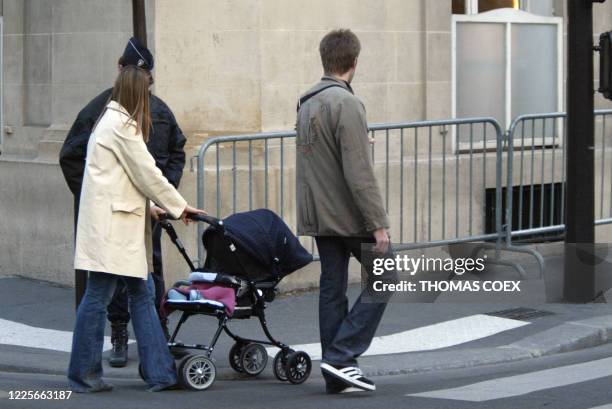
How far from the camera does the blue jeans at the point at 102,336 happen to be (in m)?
7.22

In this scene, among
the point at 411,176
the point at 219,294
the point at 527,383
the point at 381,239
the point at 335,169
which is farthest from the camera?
the point at 411,176

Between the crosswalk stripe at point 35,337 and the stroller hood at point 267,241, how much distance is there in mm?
1707

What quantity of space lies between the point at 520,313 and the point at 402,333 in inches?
45.9

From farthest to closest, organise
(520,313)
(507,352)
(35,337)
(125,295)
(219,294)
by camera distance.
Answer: (520,313)
(35,337)
(507,352)
(125,295)
(219,294)

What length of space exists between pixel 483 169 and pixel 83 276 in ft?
15.0

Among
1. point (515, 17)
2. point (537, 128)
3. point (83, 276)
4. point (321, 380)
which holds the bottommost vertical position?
point (321, 380)

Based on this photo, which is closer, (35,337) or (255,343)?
(255,343)

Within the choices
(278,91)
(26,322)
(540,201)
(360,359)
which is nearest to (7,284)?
(26,322)

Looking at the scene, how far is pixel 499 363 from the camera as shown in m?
8.53

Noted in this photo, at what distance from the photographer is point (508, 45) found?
12.8 metres

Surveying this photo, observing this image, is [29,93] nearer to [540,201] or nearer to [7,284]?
[7,284]

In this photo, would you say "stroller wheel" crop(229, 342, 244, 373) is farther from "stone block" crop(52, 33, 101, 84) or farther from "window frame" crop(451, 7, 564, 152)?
"window frame" crop(451, 7, 564, 152)

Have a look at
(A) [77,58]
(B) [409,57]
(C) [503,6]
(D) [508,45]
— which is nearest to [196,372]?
(A) [77,58]

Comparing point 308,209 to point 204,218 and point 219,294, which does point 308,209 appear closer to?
point 204,218
